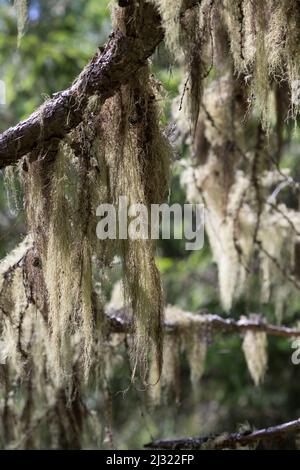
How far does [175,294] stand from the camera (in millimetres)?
5270

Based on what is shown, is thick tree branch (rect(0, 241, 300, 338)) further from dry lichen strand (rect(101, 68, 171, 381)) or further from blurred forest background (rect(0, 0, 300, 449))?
blurred forest background (rect(0, 0, 300, 449))

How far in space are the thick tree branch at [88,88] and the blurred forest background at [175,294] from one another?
9.22 ft

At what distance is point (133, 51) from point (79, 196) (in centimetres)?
44

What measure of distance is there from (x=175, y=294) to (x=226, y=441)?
2.84 m

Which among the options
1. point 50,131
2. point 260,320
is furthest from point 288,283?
point 50,131

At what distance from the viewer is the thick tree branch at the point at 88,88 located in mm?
1774

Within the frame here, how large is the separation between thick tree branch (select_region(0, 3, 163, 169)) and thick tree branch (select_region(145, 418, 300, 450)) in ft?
3.95

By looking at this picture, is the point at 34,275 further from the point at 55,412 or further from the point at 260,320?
the point at 260,320

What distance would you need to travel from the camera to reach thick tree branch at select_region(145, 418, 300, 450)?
2.34 meters

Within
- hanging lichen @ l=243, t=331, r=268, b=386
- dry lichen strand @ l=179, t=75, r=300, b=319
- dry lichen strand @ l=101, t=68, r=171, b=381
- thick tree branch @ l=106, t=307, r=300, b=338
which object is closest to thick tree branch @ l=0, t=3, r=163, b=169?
dry lichen strand @ l=101, t=68, r=171, b=381

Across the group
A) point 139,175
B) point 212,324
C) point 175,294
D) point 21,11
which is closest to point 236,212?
point 212,324

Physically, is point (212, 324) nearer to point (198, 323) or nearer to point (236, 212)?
point (198, 323)

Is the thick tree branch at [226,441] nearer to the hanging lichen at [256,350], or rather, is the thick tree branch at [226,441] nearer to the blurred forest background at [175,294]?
the hanging lichen at [256,350]

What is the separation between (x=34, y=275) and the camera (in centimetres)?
216
